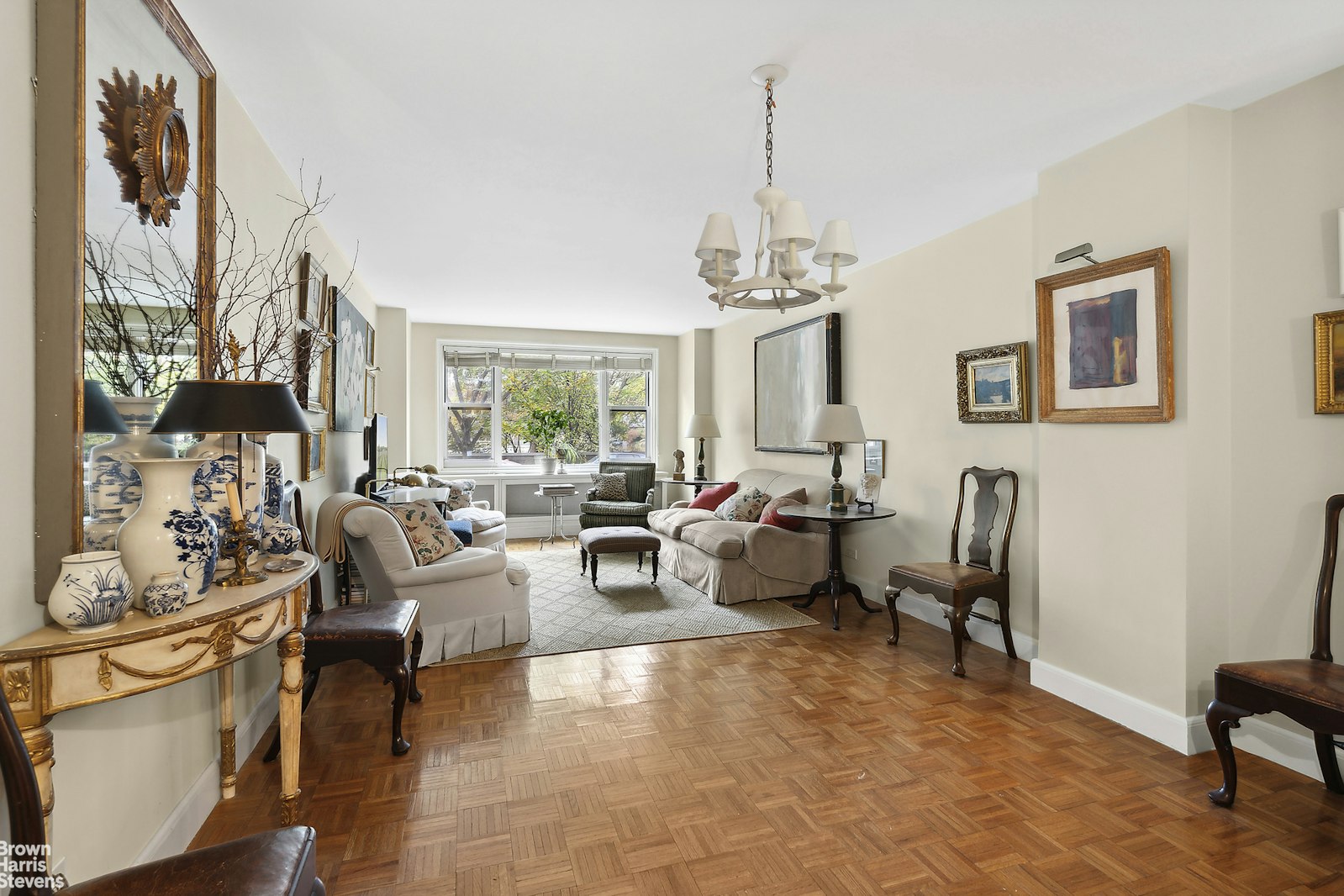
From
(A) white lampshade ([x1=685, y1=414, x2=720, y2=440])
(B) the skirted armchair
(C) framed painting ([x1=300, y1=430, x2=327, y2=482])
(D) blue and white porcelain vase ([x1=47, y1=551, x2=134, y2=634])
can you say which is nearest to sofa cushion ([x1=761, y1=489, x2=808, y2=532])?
(B) the skirted armchair

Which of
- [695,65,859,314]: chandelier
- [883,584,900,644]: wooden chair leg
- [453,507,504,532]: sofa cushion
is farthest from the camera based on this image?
[453,507,504,532]: sofa cushion

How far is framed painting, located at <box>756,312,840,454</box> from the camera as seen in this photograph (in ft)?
17.7

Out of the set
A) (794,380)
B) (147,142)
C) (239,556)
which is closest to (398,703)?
(239,556)

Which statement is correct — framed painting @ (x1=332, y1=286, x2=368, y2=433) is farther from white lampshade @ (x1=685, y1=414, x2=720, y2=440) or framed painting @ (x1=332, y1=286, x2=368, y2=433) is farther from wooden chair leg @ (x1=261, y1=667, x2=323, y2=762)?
white lampshade @ (x1=685, y1=414, x2=720, y2=440)

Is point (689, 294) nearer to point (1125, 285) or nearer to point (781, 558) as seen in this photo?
point (781, 558)

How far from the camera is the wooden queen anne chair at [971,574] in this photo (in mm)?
3486

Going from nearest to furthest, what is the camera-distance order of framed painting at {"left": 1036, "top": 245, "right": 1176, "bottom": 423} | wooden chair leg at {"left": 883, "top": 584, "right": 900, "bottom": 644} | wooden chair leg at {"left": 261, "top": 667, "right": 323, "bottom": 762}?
wooden chair leg at {"left": 261, "top": 667, "right": 323, "bottom": 762} → framed painting at {"left": 1036, "top": 245, "right": 1176, "bottom": 423} → wooden chair leg at {"left": 883, "top": 584, "right": 900, "bottom": 644}

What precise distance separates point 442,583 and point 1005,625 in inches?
125

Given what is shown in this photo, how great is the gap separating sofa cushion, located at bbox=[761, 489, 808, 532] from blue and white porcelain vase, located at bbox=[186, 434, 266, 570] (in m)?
3.54

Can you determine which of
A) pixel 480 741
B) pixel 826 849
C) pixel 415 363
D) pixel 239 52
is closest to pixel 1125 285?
pixel 826 849

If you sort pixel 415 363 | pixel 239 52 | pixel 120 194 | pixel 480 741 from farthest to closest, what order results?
pixel 415 363 → pixel 480 741 → pixel 239 52 → pixel 120 194

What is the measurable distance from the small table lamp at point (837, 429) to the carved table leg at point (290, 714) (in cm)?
337

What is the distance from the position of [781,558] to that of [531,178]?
3179mm

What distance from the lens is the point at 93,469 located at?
61.1 inches
